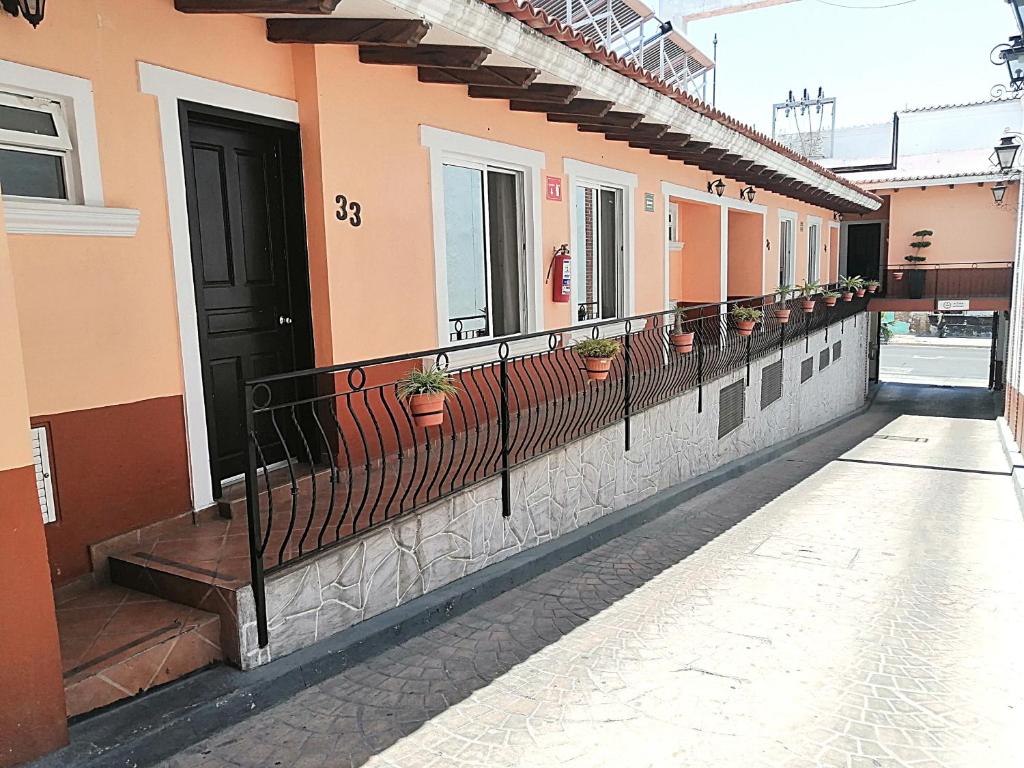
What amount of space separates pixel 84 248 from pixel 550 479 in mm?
3403

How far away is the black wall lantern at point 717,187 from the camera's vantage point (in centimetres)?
1147

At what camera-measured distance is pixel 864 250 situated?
22.9m

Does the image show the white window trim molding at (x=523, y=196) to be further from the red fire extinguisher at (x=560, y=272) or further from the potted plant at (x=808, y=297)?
the potted plant at (x=808, y=297)

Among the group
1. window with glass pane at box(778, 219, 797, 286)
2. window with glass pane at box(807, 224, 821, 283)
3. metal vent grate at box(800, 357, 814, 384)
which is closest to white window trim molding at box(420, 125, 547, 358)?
metal vent grate at box(800, 357, 814, 384)

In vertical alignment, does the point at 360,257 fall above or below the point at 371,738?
above

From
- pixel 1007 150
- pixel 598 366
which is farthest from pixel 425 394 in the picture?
pixel 1007 150

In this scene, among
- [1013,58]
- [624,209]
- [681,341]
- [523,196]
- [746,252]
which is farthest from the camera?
[746,252]

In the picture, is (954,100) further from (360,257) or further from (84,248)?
(84,248)

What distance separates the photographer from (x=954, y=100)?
24.1 meters

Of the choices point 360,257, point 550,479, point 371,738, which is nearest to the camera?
point 371,738

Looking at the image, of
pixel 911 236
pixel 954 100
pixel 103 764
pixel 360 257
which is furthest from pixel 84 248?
pixel 954 100

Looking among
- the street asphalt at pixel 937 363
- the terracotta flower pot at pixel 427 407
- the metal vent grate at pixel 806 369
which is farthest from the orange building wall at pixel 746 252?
the street asphalt at pixel 937 363

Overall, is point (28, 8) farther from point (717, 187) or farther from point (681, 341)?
point (717, 187)

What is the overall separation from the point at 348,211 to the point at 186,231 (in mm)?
1188
